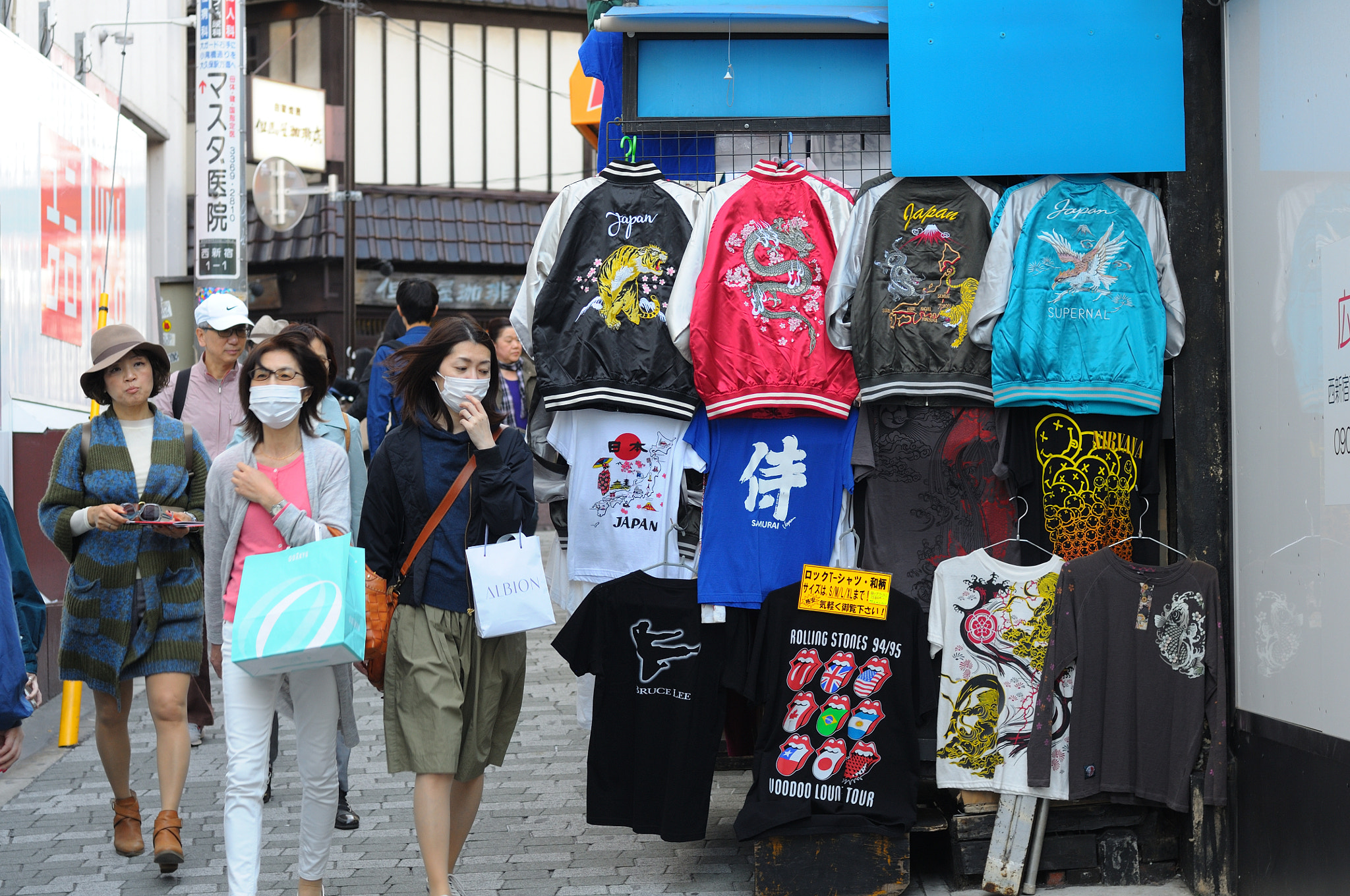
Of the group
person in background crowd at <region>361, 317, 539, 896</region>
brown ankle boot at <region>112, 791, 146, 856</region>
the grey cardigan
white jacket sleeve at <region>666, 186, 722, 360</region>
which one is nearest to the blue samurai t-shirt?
white jacket sleeve at <region>666, 186, 722, 360</region>

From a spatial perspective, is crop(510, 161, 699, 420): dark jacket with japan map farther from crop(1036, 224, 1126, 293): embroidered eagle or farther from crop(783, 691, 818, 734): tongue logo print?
crop(1036, 224, 1126, 293): embroidered eagle

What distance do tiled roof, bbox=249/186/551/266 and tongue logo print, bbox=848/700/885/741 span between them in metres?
19.3

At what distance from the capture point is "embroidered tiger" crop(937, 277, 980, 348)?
18.2 feet

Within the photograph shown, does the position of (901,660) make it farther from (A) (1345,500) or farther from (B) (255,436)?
(B) (255,436)

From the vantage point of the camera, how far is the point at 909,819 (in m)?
5.30

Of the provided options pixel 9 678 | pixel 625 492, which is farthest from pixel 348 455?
pixel 9 678

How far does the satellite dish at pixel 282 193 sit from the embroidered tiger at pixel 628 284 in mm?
11208

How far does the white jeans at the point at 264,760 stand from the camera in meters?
4.79

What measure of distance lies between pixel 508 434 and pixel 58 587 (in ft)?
17.6

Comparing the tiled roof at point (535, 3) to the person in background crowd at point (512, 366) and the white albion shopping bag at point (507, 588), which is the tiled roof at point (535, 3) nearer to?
the person in background crowd at point (512, 366)

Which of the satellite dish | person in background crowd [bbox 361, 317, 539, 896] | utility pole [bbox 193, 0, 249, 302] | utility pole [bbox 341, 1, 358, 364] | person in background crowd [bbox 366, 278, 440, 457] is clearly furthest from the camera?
utility pole [bbox 341, 1, 358, 364]

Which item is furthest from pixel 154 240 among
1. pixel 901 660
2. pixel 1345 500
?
pixel 1345 500

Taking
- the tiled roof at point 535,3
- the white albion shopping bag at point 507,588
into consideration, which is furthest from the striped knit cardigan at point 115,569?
the tiled roof at point 535,3

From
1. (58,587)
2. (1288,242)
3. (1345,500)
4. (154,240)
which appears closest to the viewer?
(1345,500)
